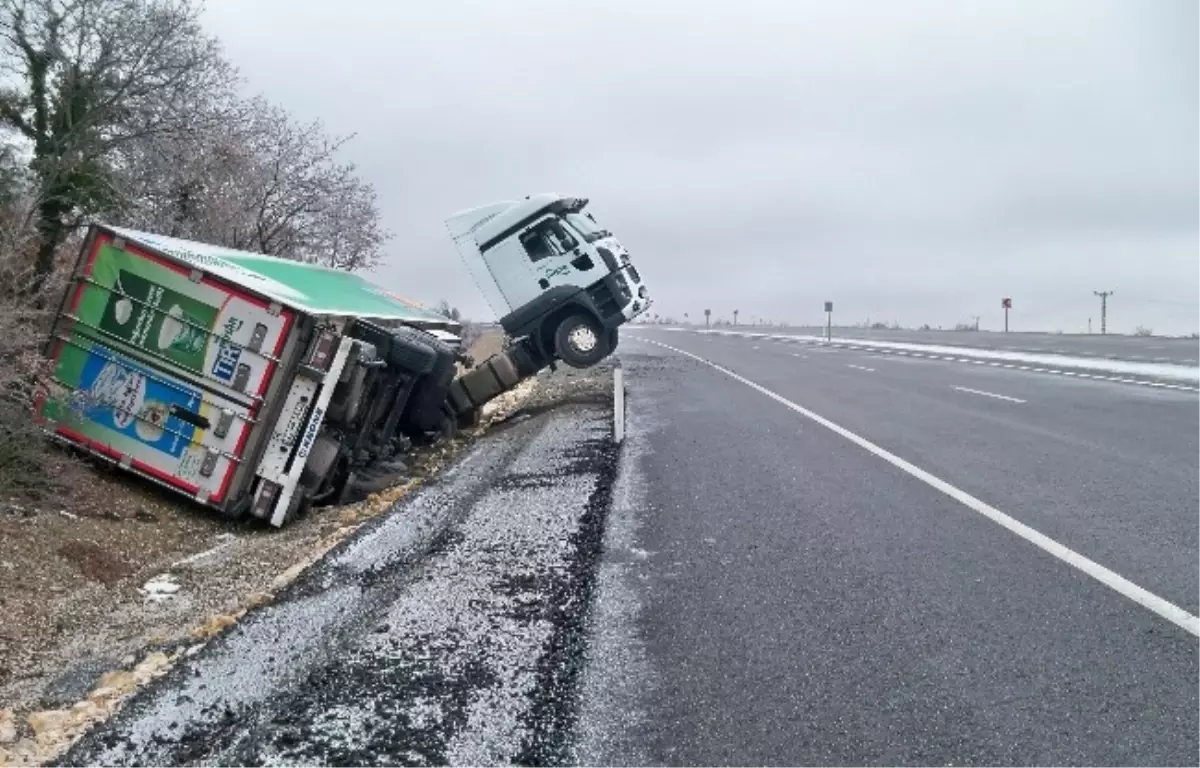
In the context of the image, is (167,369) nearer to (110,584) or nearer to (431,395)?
(110,584)

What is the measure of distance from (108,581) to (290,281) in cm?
494

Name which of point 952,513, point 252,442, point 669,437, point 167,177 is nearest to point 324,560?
point 252,442

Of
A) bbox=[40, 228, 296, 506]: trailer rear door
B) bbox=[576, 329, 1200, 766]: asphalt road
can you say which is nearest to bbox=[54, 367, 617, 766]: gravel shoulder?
bbox=[576, 329, 1200, 766]: asphalt road

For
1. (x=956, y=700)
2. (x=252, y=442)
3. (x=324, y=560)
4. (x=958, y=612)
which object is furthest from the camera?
(x=252, y=442)

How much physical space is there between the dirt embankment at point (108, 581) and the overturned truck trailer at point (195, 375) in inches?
15.7

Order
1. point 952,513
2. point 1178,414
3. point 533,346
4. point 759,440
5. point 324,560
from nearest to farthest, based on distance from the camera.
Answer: point 324,560, point 952,513, point 759,440, point 1178,414, point 533,346

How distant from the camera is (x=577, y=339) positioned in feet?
56.2

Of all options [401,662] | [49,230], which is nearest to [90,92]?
[49,230]

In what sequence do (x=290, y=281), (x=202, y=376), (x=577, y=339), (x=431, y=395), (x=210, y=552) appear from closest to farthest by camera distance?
(x=210, y=552)
(x=202, y=376)
(x=290, y=281)
(x=431, y=395)
(x=577, y=339)

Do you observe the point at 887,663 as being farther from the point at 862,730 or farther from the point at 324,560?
the point at 324,560

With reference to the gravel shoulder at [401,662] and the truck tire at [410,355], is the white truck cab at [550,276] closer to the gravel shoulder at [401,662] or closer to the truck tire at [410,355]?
the truck tire at [410,355]

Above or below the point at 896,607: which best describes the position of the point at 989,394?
above

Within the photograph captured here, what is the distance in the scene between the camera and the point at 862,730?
3699 millimetres

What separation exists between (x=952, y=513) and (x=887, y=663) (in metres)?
3.11
